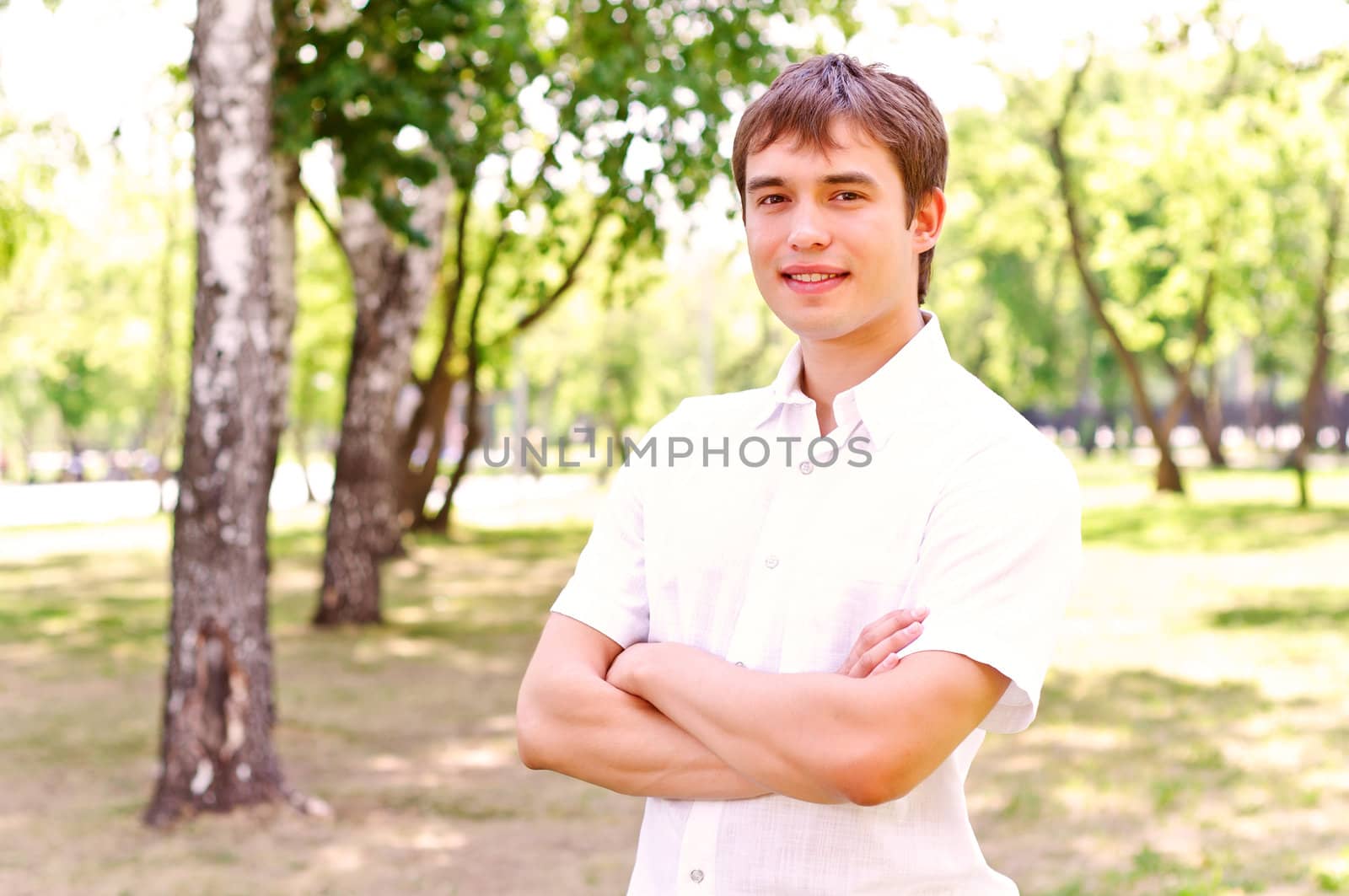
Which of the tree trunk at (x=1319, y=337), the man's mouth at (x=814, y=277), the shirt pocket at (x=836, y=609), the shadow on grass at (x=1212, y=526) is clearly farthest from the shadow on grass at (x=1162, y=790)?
the tree trunk at (x=1319, y=337)

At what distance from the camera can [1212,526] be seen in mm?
23812

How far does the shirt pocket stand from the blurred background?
5.71ft

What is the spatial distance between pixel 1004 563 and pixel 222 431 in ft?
18.9

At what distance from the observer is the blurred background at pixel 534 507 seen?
7.06m

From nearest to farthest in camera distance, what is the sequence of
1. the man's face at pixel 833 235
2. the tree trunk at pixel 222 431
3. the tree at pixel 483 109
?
the man's face at pixel 833 235 → the tree trunk at pixel 222 431 → the tree at pixel 483 109

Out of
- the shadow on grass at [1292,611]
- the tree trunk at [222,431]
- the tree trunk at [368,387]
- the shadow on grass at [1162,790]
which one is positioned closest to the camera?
the shadow on grass at [1162,790]

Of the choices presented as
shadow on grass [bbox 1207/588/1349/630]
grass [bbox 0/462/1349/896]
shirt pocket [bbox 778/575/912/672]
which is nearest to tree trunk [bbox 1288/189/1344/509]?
grass [bbox 0/462/1349/896]

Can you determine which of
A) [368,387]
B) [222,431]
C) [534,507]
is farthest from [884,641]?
[534,507]

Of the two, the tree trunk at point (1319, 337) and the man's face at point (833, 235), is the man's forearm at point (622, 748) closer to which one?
the man's face at point (833, 235)

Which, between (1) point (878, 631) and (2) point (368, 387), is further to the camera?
(2) point (368, 387)

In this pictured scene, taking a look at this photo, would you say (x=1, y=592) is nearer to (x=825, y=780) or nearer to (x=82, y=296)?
(x=825, y=780)

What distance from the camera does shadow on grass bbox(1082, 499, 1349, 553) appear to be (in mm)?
21047

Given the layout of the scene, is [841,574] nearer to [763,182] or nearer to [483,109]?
[763,182]

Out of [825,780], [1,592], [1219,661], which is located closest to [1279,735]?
[1219,661]
